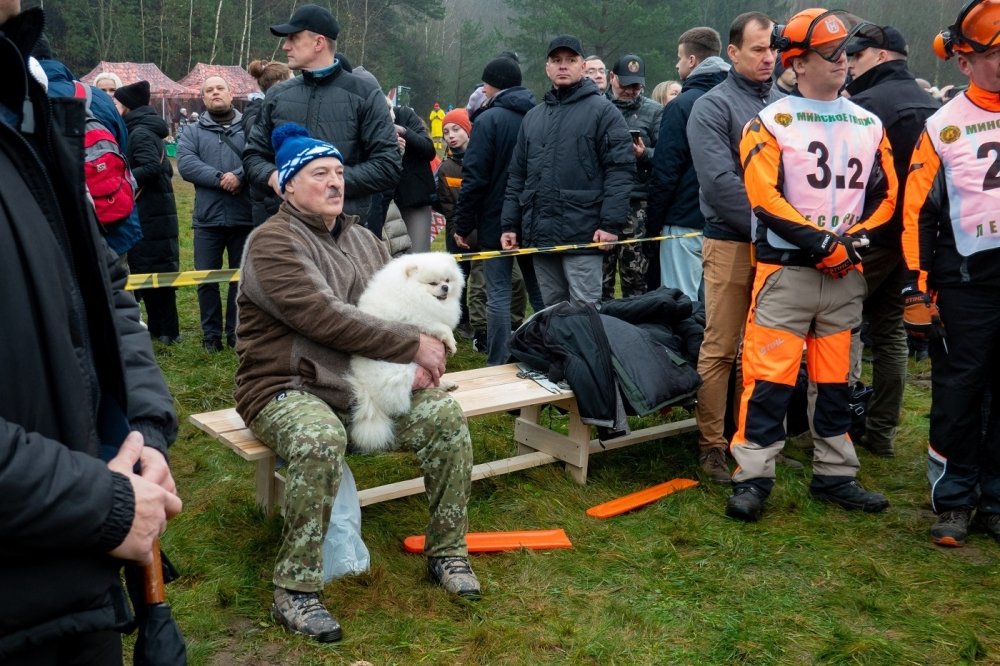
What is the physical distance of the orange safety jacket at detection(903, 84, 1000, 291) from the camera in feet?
12.9

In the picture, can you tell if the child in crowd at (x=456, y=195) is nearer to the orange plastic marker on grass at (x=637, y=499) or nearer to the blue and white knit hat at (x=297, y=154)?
the orange plastic marker on grass at (x=637, y=499)

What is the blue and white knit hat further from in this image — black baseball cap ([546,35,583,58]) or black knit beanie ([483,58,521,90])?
black knit beanie ([483,58,521,90])

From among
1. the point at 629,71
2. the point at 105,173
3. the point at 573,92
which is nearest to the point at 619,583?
the point at 573,92

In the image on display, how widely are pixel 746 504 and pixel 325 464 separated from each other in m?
2.16

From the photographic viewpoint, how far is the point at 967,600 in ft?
11.9

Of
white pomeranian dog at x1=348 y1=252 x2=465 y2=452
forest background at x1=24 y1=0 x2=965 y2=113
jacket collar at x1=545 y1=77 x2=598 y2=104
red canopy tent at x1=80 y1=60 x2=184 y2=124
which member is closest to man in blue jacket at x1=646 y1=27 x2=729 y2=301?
jacket collar at x1=545 y1=77 x2=598 y2=104

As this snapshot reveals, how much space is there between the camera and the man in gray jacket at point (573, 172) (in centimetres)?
576

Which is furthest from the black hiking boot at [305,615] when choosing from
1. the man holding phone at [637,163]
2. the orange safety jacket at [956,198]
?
the man holding phone at [637,163]

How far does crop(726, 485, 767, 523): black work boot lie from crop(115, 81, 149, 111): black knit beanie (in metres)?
5.76

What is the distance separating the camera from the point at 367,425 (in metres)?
3.56

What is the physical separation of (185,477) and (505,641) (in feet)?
7.39

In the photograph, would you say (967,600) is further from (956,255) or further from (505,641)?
(505,641)

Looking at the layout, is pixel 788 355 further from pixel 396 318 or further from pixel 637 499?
pixel 396 318

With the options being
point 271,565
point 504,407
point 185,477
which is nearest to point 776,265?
point 504,407
